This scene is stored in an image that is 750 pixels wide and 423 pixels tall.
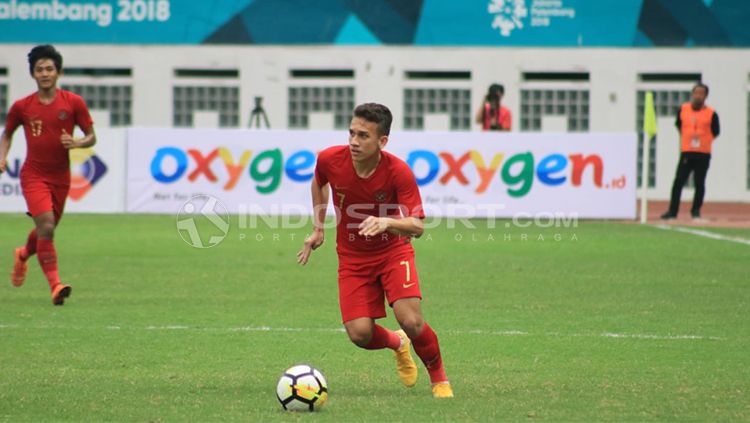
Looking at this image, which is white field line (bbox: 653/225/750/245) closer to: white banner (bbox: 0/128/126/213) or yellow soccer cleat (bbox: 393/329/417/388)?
white banner (bbox: 0/128/126/213)

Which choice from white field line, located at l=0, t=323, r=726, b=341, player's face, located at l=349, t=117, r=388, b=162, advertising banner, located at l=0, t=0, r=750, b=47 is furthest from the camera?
advertising banner, located at l=0, t=0, r=750, b=47

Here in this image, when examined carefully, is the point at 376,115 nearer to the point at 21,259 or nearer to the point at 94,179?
the point at 21,259

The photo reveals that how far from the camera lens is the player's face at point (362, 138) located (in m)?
8.27

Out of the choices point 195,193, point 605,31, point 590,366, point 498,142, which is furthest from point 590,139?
point 590,366

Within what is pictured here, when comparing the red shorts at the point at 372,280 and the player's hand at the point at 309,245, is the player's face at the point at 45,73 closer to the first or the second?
the player's hand at the point at 309,245

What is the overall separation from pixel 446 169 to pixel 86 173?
610cm

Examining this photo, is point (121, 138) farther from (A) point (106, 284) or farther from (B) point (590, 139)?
(A) point (106, 284)

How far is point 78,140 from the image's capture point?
42.6 ft

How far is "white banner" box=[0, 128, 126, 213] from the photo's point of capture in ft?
77.7

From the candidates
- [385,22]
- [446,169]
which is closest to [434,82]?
[385,22]

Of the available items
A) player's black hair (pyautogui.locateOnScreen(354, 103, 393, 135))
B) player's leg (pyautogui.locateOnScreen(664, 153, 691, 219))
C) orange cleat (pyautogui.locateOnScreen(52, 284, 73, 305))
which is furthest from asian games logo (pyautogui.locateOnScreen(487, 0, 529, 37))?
player's black hair (pyautogui.locateOnScreen(354, 103, 393, 135))

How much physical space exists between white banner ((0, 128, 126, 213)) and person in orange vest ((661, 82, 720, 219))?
9.51 meters

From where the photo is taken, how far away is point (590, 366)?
951 centimetres

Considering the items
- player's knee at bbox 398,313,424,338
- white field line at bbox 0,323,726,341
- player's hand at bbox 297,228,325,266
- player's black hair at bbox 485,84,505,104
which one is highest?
player's black hair at bbox 485,84,505,104
